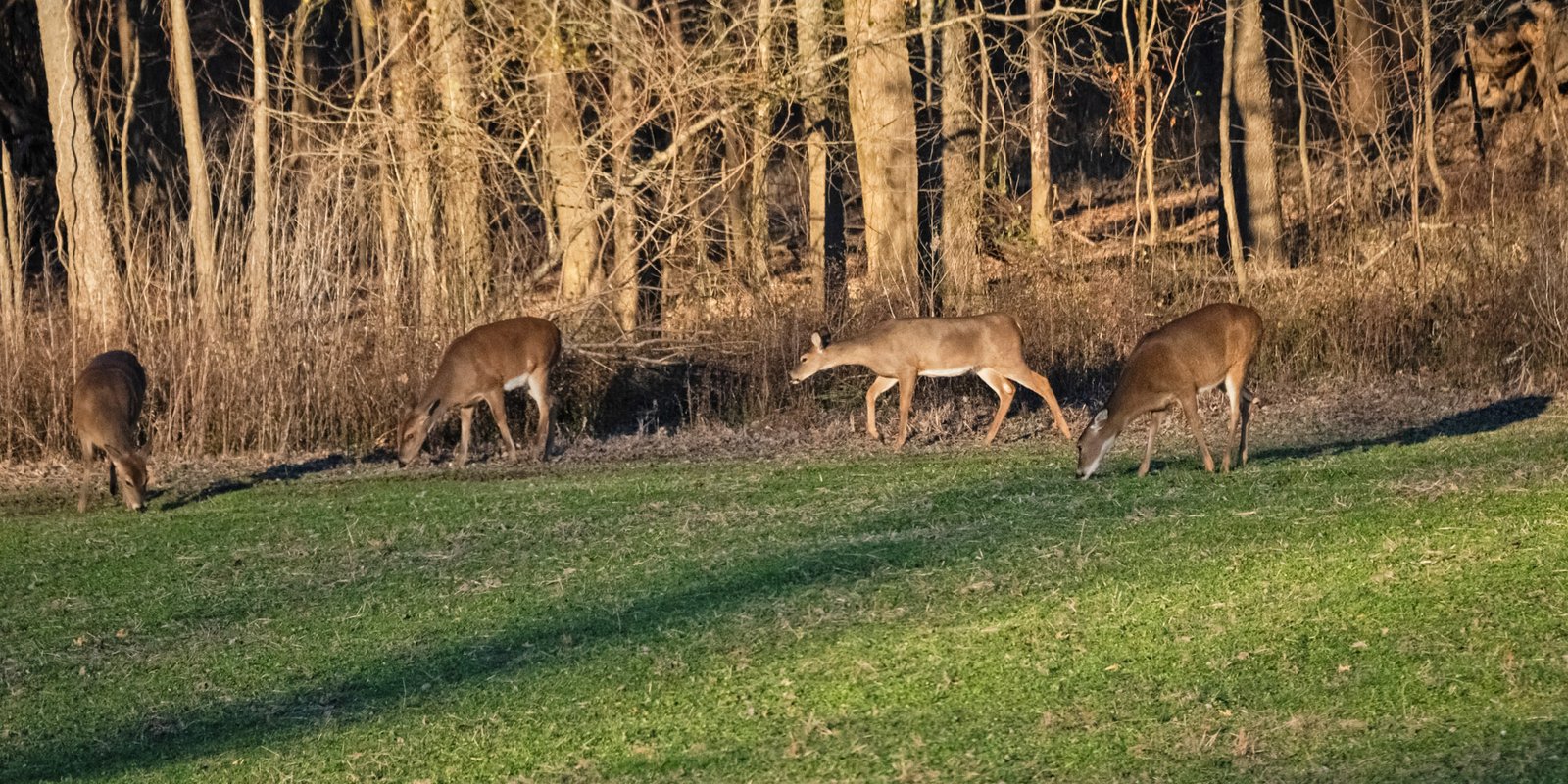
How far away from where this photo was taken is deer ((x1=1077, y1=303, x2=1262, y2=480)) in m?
12.6

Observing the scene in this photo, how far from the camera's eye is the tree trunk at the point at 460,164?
17703 mm

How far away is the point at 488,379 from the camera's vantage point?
15664 millimetres

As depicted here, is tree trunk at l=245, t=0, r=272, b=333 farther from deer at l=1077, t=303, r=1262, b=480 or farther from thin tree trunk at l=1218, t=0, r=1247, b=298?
thin tree trunk at l=1218, t=0, r=1247, b=298

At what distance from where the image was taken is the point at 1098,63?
21609 millimetres

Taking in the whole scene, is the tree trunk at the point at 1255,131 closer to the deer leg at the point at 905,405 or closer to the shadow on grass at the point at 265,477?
the deer leg at the point at 905,405

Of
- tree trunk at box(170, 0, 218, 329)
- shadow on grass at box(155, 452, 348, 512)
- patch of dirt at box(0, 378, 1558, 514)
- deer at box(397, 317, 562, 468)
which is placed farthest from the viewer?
tree trunk at box(170, 0, 218, 329)

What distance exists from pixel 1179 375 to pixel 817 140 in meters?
7.13

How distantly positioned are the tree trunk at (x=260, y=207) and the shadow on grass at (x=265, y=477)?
50.3 inches

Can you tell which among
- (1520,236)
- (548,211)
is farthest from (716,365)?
(1520,236)

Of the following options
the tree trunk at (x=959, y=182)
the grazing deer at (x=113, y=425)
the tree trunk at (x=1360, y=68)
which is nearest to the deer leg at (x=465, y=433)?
the grazing deer at (x=113, y=425)

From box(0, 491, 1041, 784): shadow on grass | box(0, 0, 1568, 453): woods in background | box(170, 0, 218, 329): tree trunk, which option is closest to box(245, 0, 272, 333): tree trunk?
box(0, 0, 1568, 453): woods in background

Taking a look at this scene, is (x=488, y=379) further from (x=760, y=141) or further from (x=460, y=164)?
(x=760, y=141)

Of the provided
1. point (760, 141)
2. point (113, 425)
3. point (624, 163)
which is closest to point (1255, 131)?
point (760, 141)

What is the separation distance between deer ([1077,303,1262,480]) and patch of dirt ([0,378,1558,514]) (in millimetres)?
1313
